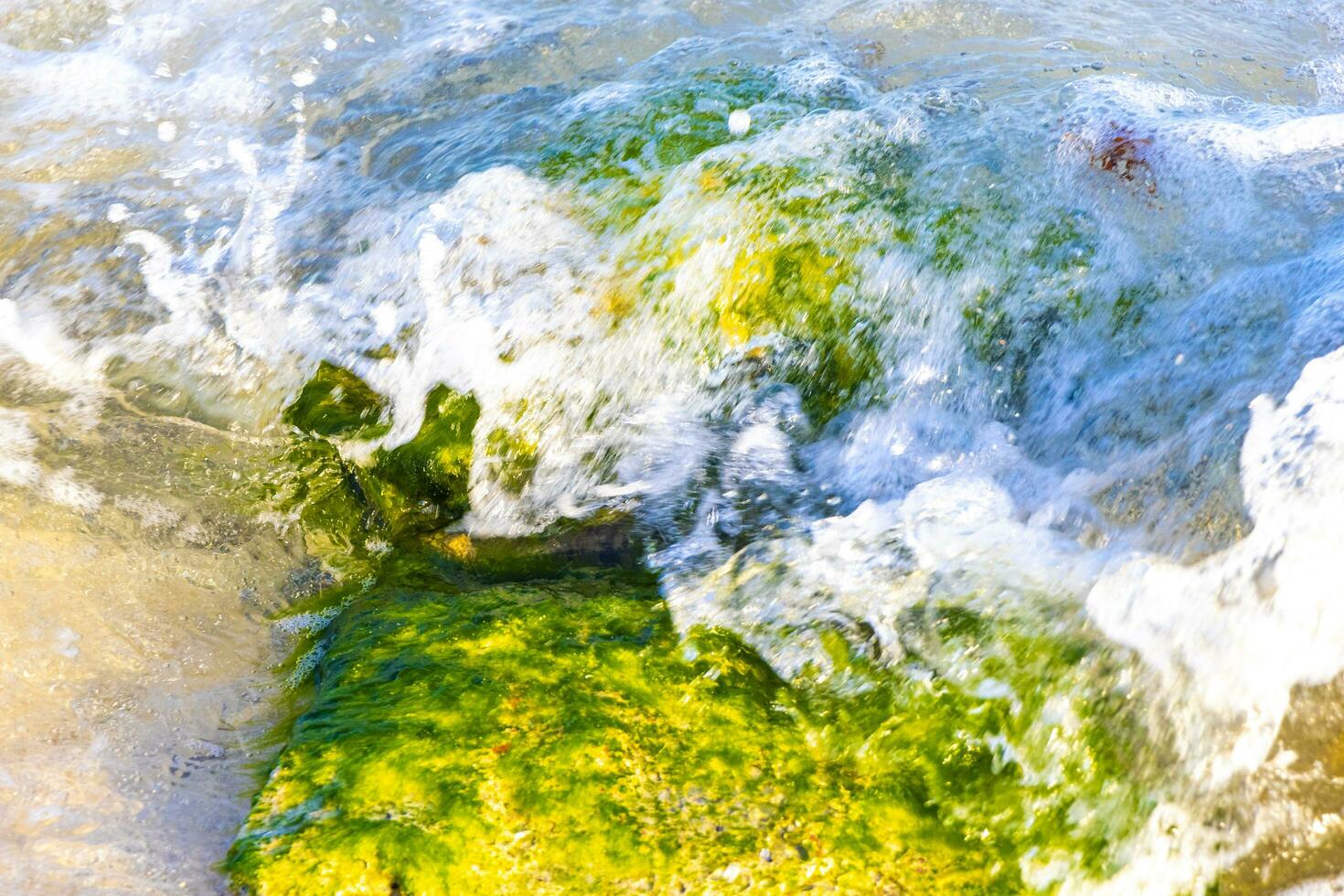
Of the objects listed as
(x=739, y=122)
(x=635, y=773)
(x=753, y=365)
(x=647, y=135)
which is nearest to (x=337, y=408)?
(x=753, y=365)

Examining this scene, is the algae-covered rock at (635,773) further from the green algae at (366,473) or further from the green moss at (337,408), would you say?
the green moss at (337,408)

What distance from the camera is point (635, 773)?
7.75 feet

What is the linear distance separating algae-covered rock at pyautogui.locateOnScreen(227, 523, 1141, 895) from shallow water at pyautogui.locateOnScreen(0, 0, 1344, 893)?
0.10 meters

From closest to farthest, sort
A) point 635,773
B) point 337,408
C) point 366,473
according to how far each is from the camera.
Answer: point 635,773
point 366,473
point 337,408

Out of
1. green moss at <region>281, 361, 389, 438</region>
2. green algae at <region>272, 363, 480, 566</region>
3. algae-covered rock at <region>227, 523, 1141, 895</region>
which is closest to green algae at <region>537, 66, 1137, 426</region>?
green algae at <region>272, 363, 480, 566</region>

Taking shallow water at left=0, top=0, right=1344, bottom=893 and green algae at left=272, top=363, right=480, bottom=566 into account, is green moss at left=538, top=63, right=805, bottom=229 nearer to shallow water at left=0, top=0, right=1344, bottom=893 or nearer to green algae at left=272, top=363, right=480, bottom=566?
shallow water at left=0, top=0, right=1344, bottom=893

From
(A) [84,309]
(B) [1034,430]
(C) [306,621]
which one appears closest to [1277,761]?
(B) [1034,430]

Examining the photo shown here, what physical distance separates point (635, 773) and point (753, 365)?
1686 mm

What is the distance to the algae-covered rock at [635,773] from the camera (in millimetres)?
2158

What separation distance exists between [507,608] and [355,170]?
3194 millimetres

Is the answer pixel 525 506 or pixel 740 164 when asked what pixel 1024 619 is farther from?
pixel 740 164

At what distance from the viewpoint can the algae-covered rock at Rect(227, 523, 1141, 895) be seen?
85.0 inches

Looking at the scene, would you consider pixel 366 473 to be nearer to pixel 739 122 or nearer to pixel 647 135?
pixel 647 135

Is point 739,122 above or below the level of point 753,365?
above
